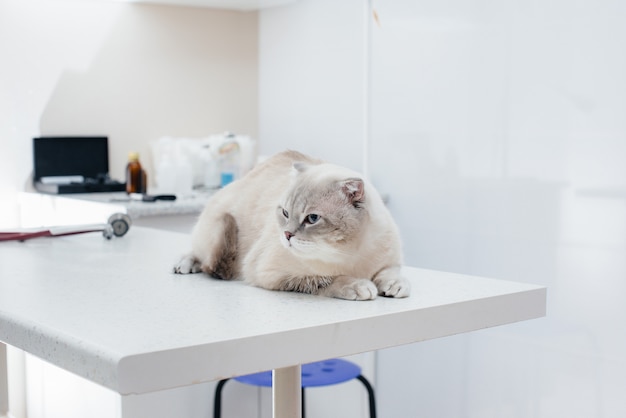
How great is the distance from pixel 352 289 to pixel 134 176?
2094mm

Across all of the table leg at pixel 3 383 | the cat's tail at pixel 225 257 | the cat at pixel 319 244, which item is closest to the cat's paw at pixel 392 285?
the cat at pixel 319 244

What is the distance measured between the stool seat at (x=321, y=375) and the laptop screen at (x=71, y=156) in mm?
1367

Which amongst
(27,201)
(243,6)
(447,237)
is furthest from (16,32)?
(447,237)

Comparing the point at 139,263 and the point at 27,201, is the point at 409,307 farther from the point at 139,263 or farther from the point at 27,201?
the point at 27,201

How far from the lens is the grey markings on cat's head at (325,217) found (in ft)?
3.37

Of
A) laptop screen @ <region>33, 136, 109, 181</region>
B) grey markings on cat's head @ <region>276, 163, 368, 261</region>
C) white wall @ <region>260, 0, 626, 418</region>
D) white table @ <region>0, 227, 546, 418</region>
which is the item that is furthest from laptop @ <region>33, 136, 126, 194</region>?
grey markings on cat's head @ <region>276, 163, 368, 261</region>

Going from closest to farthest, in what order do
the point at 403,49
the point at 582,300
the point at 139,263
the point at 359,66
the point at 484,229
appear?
1. the point at 139,263
2. the point at 582,300
3. the point at 484,229
4. the point at 403,49
5. the point at 359,66

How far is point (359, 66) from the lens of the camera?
10.2 feet

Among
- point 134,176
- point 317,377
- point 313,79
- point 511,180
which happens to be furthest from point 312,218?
point 313,79

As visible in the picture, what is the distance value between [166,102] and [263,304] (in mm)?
2576

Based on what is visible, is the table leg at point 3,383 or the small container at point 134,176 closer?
the table leg at point 3,383

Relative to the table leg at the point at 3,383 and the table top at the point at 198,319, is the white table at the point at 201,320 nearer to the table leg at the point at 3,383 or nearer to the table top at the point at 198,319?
the table top at the point at 198,319

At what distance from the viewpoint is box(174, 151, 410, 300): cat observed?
1.03 m

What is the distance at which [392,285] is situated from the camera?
40.4 inches
